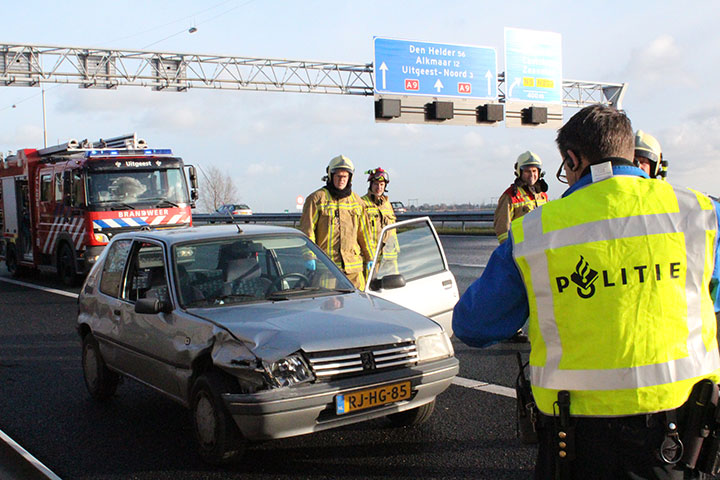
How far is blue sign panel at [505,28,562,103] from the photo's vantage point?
25125mm

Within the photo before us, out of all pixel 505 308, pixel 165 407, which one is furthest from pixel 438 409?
pixel 505 308

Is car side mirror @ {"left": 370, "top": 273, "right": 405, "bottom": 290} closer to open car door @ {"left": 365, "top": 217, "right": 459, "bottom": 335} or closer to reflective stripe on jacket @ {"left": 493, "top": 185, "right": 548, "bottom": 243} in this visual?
open car door @ {"left": 365, "top": 217, "right": 459, "bottom": 335}

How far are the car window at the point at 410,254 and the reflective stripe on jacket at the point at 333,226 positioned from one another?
816 millimetres

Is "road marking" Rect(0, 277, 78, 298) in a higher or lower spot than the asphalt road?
higher

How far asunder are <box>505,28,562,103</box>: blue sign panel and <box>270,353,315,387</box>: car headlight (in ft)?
72.9

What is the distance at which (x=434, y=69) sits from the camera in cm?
2425

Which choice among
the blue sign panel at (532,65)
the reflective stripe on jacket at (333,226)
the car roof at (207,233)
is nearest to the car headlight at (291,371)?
the car roof at (207,233)

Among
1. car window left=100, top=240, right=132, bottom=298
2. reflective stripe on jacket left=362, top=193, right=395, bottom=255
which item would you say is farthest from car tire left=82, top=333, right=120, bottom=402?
reflective stripe on jacket left=362, top=193, right=395, bottom=255

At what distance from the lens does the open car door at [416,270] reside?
6.25 m

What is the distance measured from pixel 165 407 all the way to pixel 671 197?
4.80 m

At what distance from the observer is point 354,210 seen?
736 centimetres

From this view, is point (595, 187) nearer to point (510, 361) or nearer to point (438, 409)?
point (438, 409)

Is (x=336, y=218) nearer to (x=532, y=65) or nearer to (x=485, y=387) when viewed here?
(x=485, y=387)

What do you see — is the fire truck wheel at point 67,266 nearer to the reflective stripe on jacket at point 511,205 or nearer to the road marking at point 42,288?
the road marking at point 42,288
